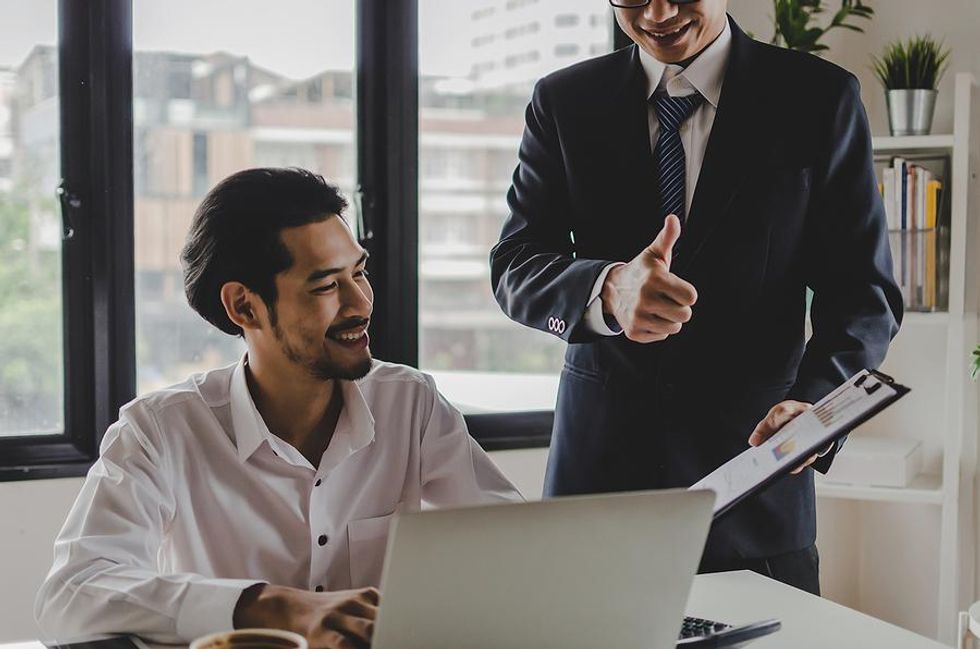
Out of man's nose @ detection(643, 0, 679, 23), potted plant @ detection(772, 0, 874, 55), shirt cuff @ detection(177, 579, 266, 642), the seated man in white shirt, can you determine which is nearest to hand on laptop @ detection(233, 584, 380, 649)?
shirt cuff @ detection(177, 579, 266, 642)

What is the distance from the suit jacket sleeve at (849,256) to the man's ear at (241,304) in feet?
2.46

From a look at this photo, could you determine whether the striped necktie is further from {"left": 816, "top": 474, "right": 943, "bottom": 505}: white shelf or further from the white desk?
{"left": 816, "top": 474, "right": 943, "bottom": 505}: white shelf

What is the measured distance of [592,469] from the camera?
178 cm

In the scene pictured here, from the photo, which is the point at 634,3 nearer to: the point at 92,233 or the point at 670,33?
the point at 670,33

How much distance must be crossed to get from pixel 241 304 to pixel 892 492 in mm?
1809

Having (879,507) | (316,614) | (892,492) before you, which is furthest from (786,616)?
(879,507)

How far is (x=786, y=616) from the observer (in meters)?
1.41

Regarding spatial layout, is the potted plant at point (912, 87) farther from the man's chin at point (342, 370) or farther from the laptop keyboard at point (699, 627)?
the laptop keyboard at point (699, 627)

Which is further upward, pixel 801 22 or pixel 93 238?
pixel 801 22

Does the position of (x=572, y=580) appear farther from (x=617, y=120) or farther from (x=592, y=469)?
(x=617, y=120)

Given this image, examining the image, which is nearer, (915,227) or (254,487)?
(254,487)

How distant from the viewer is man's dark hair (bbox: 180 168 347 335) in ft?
5.30

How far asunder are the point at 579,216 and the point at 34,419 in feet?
5.07

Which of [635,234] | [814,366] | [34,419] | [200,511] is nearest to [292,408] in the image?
[200,511]
